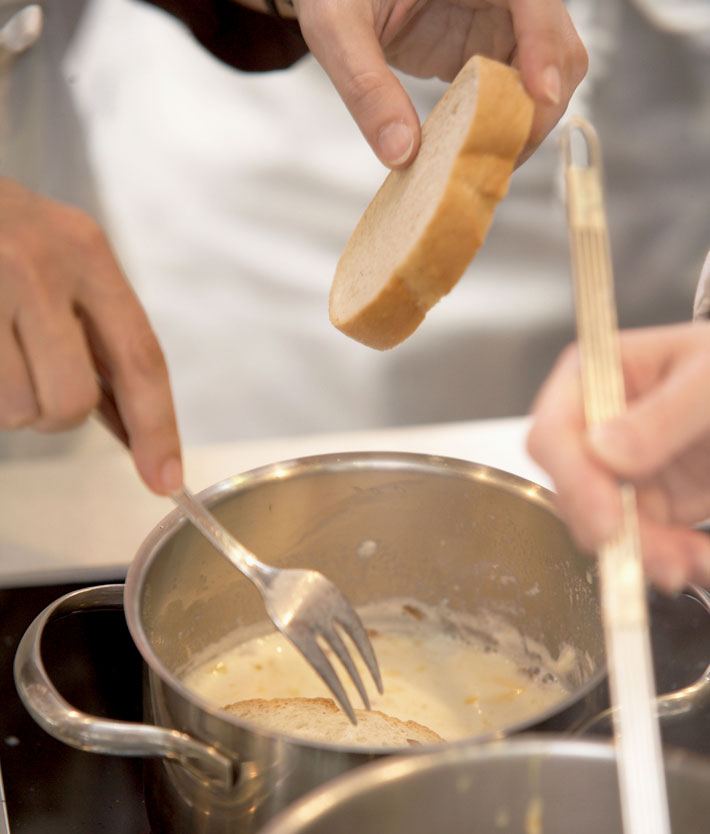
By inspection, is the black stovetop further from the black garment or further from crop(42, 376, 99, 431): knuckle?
the black garment

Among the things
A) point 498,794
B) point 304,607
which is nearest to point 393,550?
point 304,607

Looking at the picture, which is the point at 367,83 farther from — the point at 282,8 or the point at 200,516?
the point at 200,516

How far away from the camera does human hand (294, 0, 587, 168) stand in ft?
3.15

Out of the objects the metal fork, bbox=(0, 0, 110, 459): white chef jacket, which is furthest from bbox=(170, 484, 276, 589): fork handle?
bbox=(0, 0, 110, 459): white chef jacket

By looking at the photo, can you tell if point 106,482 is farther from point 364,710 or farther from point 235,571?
point 364,710

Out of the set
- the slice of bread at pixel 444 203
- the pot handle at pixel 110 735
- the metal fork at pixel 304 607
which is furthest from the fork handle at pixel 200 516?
the slice of bread at pixel 444 203

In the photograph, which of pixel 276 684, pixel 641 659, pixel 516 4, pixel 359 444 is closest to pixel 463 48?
pixel 516 4

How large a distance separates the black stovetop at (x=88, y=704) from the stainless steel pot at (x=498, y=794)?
36 centimetres

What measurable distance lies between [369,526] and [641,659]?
0.49 metres

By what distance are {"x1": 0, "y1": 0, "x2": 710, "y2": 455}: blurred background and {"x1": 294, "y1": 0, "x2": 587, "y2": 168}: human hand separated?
0.65 metres

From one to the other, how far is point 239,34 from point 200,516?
93 cm

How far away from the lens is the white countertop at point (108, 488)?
0.97m

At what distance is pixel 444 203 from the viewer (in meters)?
0.84

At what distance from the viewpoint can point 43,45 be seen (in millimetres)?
2316
